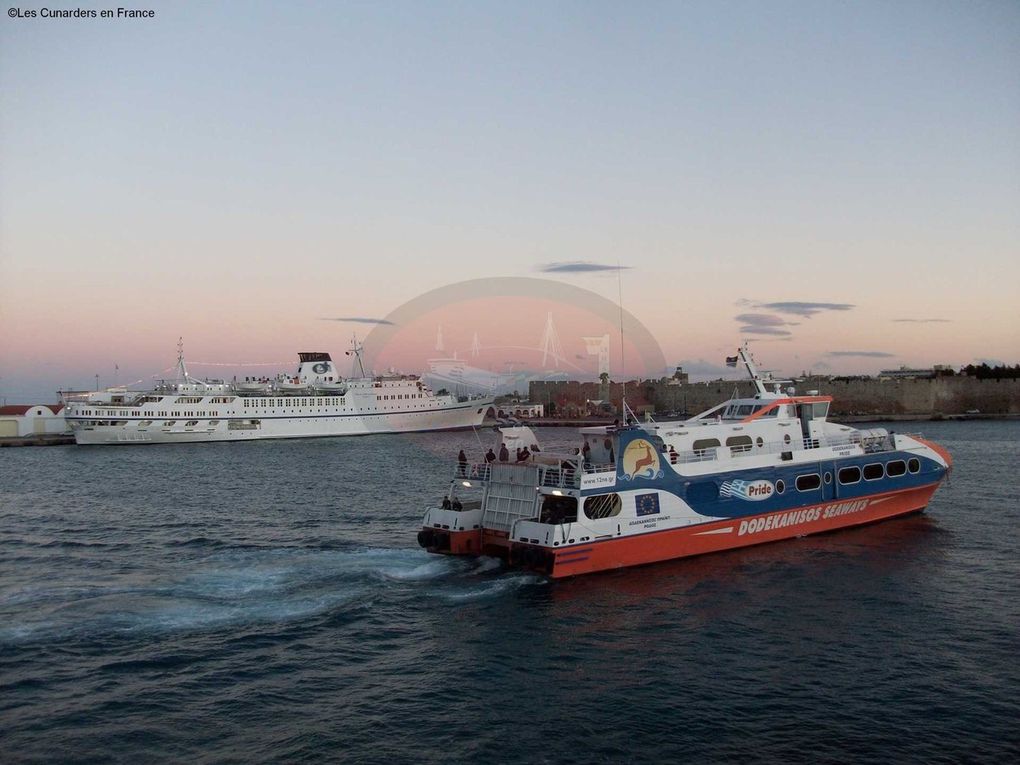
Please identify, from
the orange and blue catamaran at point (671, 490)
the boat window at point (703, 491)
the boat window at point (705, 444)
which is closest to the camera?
the orange and blue catamaran at point (671, 490)

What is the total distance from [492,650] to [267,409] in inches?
2904

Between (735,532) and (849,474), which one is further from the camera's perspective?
(849,474)

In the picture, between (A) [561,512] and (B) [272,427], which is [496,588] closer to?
(A) [561,512]

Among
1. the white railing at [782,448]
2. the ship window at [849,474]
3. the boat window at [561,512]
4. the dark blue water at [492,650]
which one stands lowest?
the dark blue water at [492,650]

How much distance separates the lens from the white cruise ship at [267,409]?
79750 millimetres

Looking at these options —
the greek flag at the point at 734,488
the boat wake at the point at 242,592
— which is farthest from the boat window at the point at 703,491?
the boat wake at the point at 242,592

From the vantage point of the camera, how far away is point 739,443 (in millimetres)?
27156

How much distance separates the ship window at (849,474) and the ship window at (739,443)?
3.93 m

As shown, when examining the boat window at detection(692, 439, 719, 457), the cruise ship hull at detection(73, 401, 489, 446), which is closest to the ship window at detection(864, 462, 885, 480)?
the boat window at detection(692, 439, 719, 457)

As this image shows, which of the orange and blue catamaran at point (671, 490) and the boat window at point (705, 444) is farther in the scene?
the boat window at point (705, 444)

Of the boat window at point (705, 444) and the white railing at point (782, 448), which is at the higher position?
the boat window at point (705, 444)

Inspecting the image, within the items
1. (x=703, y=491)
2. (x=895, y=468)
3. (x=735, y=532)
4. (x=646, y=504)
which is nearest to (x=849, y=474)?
(x=895, y=468)

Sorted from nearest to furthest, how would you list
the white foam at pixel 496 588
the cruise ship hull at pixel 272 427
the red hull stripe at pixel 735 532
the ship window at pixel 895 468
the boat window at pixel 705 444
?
the white foam at pixel 496 588
the red hull stripe at pixel 735 532
the boat window at pixel 705 444
the ship window at pixel 895 468
the cruise ship hull at pixel 272 427

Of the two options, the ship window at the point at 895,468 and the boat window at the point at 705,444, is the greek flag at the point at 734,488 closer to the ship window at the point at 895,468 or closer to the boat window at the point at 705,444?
the boat window at the point at 705,444
